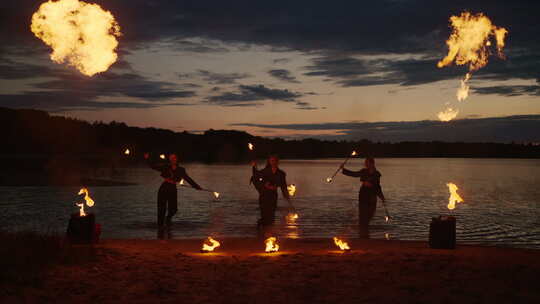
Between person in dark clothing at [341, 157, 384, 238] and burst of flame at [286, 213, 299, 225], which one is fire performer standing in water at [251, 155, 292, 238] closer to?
person in dark clothing at [341, 157, 384, 238]

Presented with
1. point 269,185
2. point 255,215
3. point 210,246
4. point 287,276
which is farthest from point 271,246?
point 255,215

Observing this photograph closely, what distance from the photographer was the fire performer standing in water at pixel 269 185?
13.2 m

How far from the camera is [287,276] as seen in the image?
8.89 m

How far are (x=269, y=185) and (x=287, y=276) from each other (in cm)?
466

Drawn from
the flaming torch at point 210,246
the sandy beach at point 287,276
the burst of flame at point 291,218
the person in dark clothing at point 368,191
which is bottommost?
the burst of flame at point 291,218

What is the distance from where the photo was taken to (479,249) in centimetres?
1183

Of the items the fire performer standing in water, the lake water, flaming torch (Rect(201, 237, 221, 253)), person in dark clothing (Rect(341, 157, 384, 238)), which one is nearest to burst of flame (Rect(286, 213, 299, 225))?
the lake water

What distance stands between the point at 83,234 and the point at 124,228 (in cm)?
609

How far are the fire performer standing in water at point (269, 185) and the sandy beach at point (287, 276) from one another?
2.05 metres

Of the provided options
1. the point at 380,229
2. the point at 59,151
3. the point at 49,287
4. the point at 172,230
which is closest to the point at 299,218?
the point at 380,229

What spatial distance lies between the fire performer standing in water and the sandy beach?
205cm

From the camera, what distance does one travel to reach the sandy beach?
25.2 feet

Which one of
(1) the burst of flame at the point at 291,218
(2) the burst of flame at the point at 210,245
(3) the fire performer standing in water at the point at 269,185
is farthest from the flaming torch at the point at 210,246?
(1) the burst of flame at the point at 291,218

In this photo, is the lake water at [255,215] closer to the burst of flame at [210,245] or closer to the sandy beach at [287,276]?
the burst of flame at [210,245]
